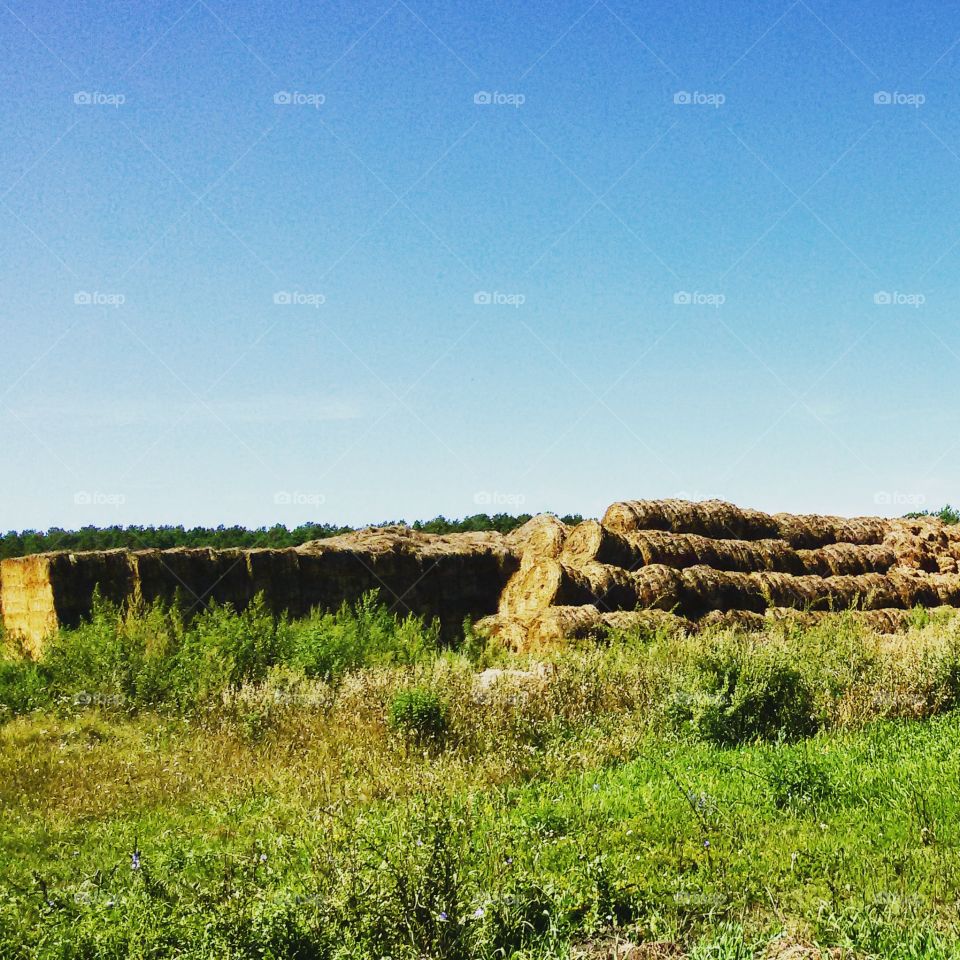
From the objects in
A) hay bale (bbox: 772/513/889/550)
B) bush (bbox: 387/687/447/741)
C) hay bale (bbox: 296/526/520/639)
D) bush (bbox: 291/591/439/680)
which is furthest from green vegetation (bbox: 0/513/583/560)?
bush (bbox: 387/687/447/741)

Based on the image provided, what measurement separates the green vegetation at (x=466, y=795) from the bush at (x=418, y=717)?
36mm

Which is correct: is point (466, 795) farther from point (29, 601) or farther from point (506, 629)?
point (29, 601)

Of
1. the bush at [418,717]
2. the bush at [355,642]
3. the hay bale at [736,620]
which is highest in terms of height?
the bush at [355,642]

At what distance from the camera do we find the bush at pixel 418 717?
9.34 metres

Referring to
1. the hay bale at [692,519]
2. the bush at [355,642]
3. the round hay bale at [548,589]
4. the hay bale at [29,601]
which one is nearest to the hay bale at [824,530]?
the hay bale at [692,519]

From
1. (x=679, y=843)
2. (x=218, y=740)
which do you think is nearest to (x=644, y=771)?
(x=679, y=843)

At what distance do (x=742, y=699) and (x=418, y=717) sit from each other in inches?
132

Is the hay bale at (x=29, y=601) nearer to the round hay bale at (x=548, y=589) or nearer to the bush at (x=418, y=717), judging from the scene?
the bush at (x=418, y=717)

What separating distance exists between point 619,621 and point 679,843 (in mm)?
8871

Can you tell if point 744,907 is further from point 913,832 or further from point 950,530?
point 950,530

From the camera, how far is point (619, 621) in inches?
601

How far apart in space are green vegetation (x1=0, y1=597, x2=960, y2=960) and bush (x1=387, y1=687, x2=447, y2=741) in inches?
1.4

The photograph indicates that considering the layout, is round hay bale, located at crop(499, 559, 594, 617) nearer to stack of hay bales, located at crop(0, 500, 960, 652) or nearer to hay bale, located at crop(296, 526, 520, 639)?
stack of hay bales, located at crop(0, 500, 960, 652)

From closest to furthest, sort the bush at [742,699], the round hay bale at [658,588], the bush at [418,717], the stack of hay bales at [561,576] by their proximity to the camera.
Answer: the bush at [418,717] < the bush at [742,699] < the stack of hay bales at [561,576] < the round hay bale at [658,588]
